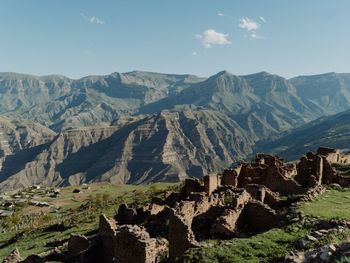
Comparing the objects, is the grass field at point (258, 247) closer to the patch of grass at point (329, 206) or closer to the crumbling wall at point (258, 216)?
the patch of grass at point (329, 206)

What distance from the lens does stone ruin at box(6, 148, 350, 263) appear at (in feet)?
69.5

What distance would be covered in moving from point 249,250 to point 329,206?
10582mm

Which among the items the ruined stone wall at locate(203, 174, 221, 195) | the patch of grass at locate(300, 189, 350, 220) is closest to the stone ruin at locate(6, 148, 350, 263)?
the ruined stone wall at locate(203, 174, 221, 195)

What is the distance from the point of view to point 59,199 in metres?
146

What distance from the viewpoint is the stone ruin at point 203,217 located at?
2117 cm

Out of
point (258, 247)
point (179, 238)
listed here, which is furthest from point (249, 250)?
point (179, 238)

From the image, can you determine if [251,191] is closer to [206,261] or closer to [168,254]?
[168,254]

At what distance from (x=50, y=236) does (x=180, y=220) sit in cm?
4337

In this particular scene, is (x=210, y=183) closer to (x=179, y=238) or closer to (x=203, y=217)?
(x=203, y=217)

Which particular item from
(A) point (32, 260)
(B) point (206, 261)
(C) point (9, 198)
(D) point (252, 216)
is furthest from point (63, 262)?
(C) point (9, 198)

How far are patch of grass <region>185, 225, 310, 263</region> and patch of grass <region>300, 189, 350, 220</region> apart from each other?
4.53 metres

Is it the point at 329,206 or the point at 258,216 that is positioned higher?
the point at 329,206

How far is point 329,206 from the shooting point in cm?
2852

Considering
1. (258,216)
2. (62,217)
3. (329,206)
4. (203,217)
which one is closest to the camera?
(258,216)
